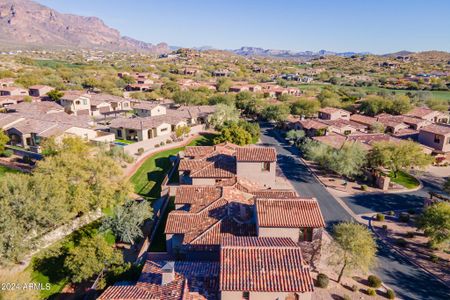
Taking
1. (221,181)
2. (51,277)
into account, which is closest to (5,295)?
(51,277)

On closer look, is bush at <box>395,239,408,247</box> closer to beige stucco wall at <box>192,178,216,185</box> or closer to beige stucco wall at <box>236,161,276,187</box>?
beige stucco wall at <box>236,161,276,187</box>

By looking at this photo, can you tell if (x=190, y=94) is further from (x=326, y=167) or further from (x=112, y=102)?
(x=326, y=167)

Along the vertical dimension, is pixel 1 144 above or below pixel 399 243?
above

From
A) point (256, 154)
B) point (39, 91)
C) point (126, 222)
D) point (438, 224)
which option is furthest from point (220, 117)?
point (39, 91)

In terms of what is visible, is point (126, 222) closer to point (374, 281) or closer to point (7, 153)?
point (374, 281)

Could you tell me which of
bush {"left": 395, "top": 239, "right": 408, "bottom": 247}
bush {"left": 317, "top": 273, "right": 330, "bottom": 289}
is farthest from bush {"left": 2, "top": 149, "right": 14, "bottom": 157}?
bush {"left": 395, "top": 239, "right": 408, "bottom": 247}

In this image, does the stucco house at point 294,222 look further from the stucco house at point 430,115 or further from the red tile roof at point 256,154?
the stucco house at point 430,115

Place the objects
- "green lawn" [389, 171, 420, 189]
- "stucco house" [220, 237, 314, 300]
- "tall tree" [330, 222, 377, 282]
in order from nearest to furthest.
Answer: "stucco house" [220, 237, 314, 300]
"tall tree" [330, 222, 377, 282]
"green lawn" [389, 171, 420, 189]
